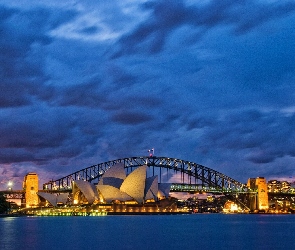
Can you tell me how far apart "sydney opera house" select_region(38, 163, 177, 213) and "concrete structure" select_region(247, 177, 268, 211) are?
3434 centimetres

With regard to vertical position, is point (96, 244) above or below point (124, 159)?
below

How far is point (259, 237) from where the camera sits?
222 ft

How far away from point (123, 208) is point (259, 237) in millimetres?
93681

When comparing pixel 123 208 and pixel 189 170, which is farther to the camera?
pixel 189 170

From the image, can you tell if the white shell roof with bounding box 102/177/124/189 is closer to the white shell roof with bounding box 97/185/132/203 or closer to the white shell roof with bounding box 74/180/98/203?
the white shell roof with bounding box 97/185/132/203

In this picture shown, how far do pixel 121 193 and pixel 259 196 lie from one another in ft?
157

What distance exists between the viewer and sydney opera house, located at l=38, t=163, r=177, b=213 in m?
152

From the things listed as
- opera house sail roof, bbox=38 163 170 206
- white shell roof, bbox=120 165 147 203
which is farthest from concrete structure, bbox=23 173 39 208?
white shell roof, bbox=120 165 147 203

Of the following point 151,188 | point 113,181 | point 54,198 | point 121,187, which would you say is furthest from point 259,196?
point 54,198

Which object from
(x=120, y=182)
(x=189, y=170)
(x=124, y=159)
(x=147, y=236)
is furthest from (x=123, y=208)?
(x=147, y=236)

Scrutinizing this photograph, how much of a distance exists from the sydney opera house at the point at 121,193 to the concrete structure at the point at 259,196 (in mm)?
34336

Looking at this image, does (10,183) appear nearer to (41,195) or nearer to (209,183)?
(41,195)

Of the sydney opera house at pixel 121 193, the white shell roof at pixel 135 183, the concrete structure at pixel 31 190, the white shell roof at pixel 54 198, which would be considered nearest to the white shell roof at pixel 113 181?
the sydney opera house at pixel 121 193

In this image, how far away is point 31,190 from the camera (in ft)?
556
